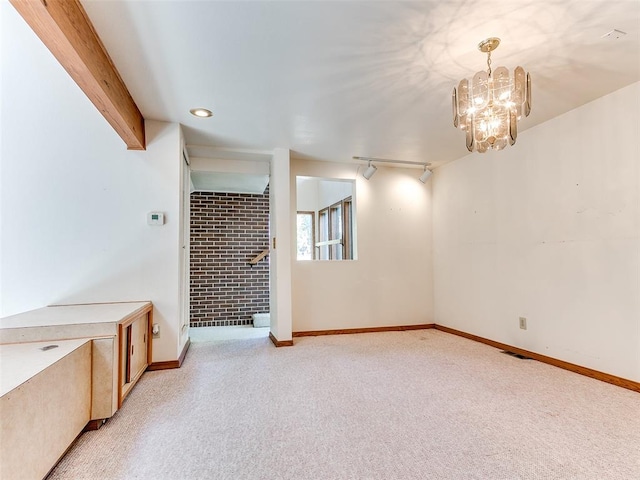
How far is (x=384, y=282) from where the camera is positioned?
4.45 metres

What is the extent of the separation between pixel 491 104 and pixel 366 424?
1991 millimetres

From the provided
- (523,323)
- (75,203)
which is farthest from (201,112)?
(523,323)

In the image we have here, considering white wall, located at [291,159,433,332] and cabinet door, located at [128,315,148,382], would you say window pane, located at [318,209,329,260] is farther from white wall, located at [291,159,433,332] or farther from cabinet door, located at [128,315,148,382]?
cabinet door, located at [128,315,148,382]

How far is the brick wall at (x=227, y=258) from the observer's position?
5.38m

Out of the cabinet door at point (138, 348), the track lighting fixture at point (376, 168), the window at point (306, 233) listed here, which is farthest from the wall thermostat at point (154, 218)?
the window at point (306, 233)

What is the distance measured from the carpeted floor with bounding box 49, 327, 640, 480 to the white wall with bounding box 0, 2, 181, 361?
2.82 ft

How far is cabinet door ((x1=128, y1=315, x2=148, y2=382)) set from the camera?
242 centimetres

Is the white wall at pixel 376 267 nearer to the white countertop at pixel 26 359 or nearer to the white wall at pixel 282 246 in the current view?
the white wall at pixel 282 246

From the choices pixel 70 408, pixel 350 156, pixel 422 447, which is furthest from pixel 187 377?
pixel 350 156

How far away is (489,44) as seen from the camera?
73.8 inches

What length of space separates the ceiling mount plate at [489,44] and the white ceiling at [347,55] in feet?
0.15

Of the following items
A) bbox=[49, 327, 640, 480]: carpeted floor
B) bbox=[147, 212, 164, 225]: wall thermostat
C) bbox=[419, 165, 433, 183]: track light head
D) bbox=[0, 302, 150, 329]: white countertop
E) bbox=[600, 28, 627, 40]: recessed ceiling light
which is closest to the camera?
bbox=[49, 327, 640, 480]: carpeted floor

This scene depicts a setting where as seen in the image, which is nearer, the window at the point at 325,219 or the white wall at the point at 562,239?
the white wall at the point at 562,239

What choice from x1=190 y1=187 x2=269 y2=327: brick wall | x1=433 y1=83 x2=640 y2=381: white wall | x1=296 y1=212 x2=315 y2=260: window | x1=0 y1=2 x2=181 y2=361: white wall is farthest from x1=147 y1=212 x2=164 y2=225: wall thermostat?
x1=296 y1=212 x2=315 y2=260: window
